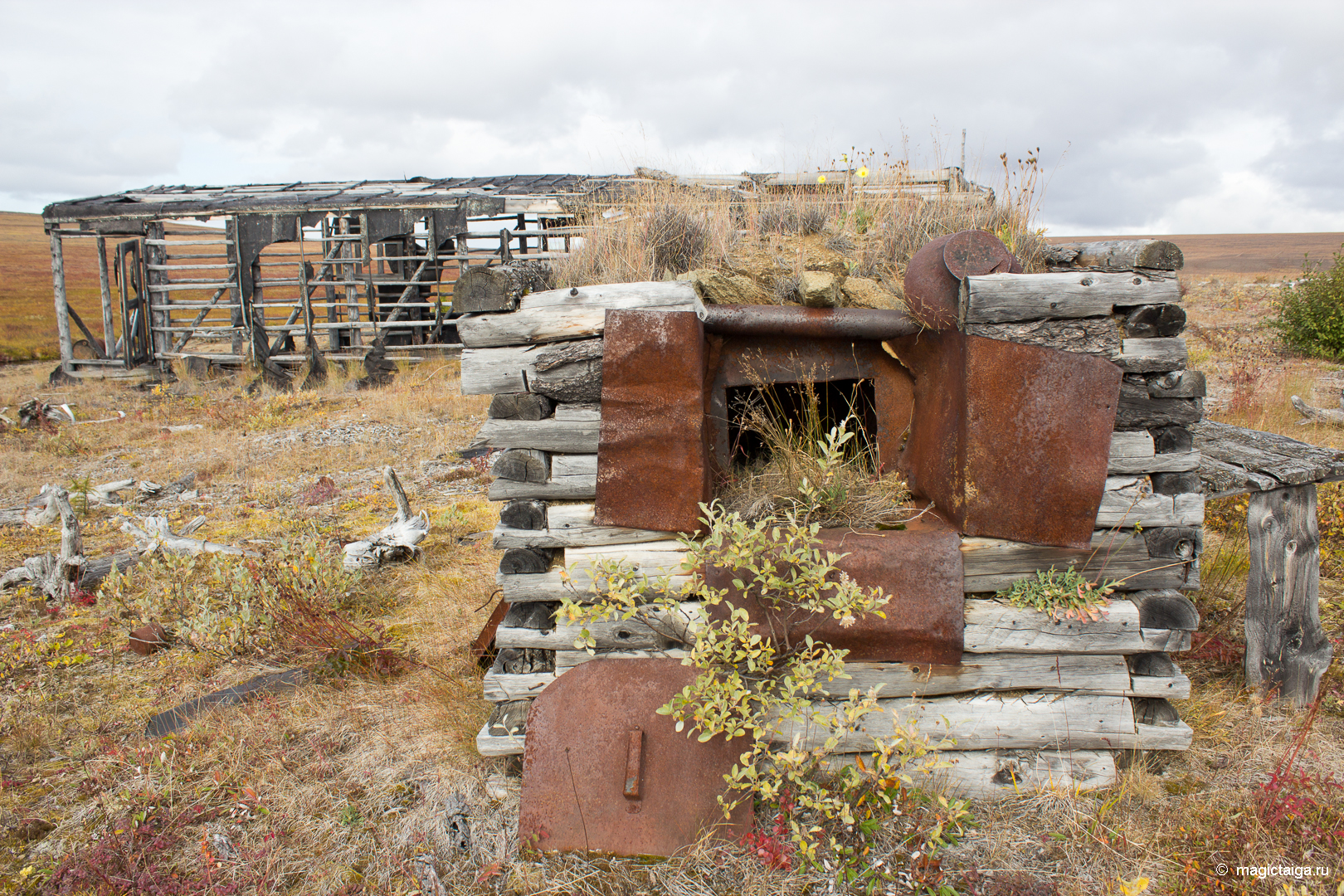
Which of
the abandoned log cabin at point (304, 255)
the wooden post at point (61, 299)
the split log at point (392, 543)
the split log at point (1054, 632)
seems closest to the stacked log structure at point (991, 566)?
the split log at point (1054, 632)

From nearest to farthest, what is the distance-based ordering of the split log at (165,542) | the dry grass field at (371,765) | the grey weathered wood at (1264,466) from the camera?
the dry grass field at (371,765)
the grey weathered wood at (1264,466)
the split log at (165,542)

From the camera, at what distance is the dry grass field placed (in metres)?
2.72

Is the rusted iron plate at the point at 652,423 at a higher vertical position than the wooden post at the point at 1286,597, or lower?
higher

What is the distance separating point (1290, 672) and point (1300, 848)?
4.55ft

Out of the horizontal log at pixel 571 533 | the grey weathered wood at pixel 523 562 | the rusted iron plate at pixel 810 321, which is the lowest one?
the grey weathered wood at pixel 523 562

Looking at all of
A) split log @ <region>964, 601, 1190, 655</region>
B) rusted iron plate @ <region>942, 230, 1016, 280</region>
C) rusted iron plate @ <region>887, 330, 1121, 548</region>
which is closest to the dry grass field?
split log @ <region>964, 601, 1190, 655</region>

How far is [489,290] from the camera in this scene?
10.0ft

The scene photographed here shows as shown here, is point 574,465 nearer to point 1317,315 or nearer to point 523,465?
point 523,465

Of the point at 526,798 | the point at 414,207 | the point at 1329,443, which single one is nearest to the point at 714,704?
the point at 526,798

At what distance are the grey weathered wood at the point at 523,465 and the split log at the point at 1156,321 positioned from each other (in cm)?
244

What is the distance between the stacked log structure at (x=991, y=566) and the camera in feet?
9.76

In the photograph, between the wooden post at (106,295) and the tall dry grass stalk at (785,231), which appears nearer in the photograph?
the tall dry grass stalk at (785,231)

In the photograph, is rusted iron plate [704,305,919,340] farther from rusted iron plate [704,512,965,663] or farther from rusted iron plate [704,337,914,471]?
rusted iron plate [704,512,965,663]

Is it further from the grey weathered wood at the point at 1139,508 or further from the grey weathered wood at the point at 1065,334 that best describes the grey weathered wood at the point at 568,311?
the grey weathered wood at the point at 1139,508
